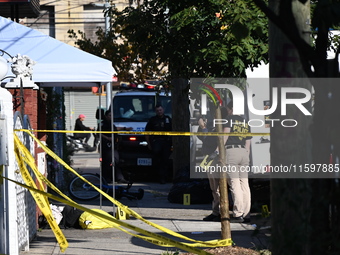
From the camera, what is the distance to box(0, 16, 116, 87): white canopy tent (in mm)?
11164

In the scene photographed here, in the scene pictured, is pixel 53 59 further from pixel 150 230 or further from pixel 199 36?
pixel 199 36

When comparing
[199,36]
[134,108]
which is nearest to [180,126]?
[134,108]

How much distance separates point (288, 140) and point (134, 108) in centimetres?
1537

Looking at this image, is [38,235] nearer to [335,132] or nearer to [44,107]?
[44,107]

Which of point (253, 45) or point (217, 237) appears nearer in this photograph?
point (253, 45)

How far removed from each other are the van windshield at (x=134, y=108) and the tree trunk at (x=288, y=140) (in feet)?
48.5

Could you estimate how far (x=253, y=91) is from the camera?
13461mm

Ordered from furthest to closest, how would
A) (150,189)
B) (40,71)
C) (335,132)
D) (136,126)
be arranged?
(136,126), (150,189), (40,71), (335,132)

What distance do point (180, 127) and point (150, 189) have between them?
164 cm

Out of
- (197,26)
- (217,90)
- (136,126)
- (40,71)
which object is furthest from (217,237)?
(136,126)

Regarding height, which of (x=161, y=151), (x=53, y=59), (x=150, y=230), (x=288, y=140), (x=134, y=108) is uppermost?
(x=53, y=59)

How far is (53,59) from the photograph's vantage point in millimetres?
11445

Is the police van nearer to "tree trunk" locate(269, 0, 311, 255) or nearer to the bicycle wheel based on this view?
the bicycle wheel

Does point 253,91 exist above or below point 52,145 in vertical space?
above
